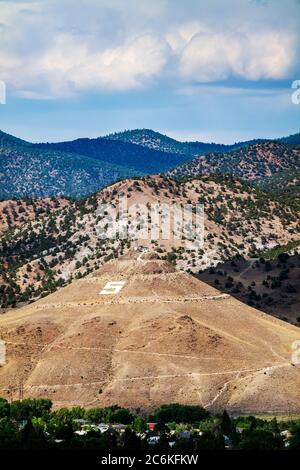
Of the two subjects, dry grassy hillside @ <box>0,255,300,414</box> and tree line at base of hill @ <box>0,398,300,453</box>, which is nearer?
tree line at base of hill @ <box>0,398,300,453</box>

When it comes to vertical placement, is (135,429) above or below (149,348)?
below

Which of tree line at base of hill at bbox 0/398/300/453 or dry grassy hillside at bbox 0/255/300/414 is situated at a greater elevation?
dry grassy hillside at bbox 0/255/300/414

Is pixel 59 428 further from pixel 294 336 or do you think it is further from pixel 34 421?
pixel 294 336

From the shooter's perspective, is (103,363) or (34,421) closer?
(34,421)

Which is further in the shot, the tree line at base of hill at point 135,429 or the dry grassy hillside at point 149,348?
the dry grassy hillside at point 149,348

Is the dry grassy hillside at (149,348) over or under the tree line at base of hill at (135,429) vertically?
over

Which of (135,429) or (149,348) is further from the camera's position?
(149,348)
